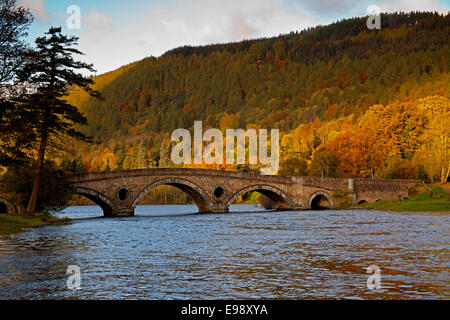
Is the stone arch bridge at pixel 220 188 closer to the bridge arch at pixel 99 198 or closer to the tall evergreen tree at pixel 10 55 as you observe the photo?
the bridge arch at pixel 99 198

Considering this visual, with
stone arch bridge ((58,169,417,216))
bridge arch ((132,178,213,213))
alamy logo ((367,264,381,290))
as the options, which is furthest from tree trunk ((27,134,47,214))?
alamy logo ((367,264,381,290))

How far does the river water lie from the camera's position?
38.7 feet

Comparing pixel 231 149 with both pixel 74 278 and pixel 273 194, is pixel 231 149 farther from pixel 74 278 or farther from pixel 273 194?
pixel 74 278

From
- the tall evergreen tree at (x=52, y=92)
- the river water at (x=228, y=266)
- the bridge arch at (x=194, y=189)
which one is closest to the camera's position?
the river water at (x=228, y=266)

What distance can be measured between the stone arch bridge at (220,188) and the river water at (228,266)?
75.8 ft

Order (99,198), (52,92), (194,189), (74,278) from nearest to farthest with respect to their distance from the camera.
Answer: (74,278)
(52,92)
(99,198)
(194,189)

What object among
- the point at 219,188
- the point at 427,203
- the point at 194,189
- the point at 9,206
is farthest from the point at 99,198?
the point at 427,203

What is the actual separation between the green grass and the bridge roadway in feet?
22.8

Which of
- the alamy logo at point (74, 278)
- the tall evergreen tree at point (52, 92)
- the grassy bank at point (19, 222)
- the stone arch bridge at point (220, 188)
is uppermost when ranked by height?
the tall evergreen tree at point (52, 92)

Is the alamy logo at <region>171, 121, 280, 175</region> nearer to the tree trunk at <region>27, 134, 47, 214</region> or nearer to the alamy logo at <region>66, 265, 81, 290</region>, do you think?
the tree trunk at <region>27, 134, 47, 214</region>

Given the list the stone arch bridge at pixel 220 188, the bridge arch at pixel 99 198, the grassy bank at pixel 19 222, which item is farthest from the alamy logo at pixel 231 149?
the grassy bank at pixel 19 222

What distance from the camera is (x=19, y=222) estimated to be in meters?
31.4

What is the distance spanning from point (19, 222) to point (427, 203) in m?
36.9

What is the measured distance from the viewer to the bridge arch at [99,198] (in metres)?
45.8
